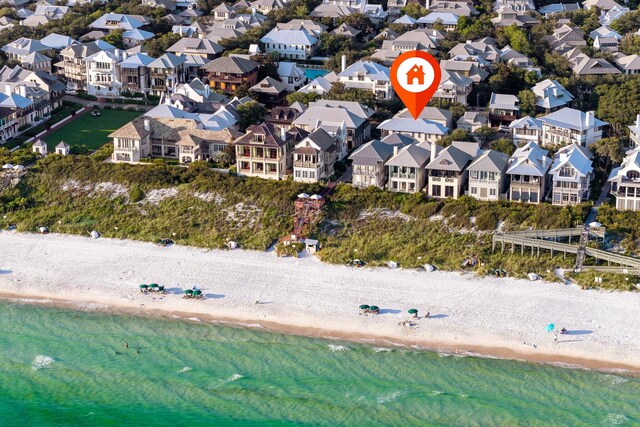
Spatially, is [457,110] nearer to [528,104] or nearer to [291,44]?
[528,104]

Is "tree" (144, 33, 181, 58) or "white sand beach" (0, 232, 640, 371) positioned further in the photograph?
"tree" (144, 33, 181, 58)

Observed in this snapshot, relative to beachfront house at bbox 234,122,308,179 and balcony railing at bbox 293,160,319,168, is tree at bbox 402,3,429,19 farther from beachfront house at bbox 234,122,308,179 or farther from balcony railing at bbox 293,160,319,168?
balcony railing at bbox 293,160,319,168

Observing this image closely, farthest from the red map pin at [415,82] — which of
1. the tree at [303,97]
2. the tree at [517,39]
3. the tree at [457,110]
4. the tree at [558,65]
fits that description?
the tree at [517,39]

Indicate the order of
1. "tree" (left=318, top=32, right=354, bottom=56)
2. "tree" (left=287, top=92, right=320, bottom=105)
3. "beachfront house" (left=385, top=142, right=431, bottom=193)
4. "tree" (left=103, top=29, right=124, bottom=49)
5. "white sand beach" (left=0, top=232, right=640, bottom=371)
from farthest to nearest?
"tree" (left=103, top=29, right=124, bottom=49), "tree" (left=318, top=32, right=354, bottom=56), "tree" (left=287, top=92, right=320, bottom=105), "beachfront house" (left=385, top=142, right=431, bottom=193), "white sand beach" (left=0, top=232, right=640, bottom=371)

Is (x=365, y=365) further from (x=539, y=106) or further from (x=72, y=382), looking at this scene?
(x=539, y=106)

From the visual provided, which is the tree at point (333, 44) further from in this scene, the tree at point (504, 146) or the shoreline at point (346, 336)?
the shoreline at point (346, 336)

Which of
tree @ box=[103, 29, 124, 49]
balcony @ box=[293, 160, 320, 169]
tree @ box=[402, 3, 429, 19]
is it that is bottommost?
balcony @ box=[293, 160, 320, 169]

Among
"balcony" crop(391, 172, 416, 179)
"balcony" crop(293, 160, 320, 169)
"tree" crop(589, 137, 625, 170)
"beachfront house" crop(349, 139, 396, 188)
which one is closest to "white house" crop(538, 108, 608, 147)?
"tree" crop(589, 137, 625, 170)

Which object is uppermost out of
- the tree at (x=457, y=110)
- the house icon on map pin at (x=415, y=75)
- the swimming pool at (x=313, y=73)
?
the swimming pool at (x=313, y=73)
